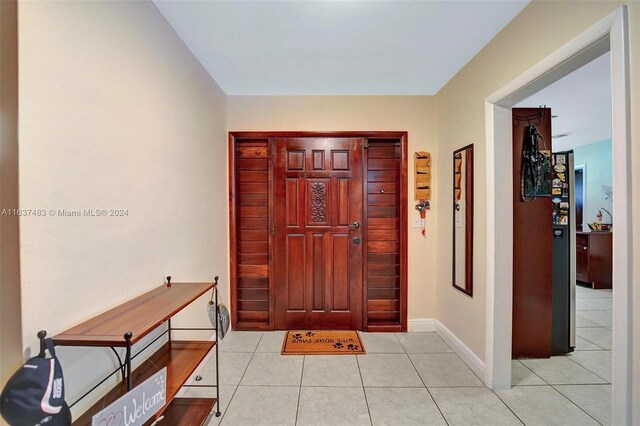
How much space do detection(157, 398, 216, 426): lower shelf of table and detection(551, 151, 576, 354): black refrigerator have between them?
2.96 meters

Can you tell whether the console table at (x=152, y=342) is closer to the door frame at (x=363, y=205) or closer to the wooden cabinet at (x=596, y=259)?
the door frame at (x=363, y=205)

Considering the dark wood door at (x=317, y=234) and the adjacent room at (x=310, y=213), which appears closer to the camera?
the adjacent room at (x=310, y=213)

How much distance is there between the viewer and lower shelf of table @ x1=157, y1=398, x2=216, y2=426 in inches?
61.4

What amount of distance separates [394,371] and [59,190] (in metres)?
2.47

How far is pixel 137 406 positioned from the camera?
1.06m

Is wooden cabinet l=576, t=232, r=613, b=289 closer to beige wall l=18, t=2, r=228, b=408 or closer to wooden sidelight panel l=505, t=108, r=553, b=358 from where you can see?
wooden sidelight panel l=505, t=108, r=553, b=358

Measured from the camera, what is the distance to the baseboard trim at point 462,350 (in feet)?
6.95

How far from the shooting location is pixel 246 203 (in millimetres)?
3021

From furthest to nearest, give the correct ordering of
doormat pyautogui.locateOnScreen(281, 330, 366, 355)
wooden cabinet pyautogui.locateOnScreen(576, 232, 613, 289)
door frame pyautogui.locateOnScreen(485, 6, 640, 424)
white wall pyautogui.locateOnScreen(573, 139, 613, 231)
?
white wall pyautogui.locateOnScreen(573, 139, 613, 231) → wooden cabinet pyautogui.locateOnScreen(576, 232, 613, 289) → doormat pyautogui.locateOnScreen(281, 330, 366, 355) → door frame pyautogui.locateOnScreen(485, 6, 640, 424)

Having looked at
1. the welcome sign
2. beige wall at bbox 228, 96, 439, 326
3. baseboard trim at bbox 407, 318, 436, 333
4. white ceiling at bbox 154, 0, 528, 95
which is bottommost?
baseboard trim at bbox 407, 318, 436, 333

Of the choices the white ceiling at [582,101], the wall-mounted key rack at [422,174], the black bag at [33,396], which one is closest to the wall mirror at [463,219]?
the wall-mounted key rack at [422,174]

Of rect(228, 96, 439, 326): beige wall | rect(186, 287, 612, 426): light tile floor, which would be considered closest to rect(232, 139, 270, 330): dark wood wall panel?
rect(228, 96, 439, 326): beige wall

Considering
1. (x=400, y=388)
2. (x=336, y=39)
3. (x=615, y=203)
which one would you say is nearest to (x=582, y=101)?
(x=615, y=203)

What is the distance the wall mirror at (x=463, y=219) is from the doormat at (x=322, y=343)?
3.79ft
